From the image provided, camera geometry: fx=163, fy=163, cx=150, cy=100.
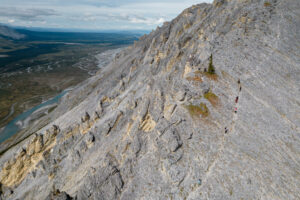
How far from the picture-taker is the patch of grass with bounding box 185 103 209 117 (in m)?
29.2

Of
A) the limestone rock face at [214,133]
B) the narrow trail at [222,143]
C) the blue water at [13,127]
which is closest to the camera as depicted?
the limestone rock face at [214,133]

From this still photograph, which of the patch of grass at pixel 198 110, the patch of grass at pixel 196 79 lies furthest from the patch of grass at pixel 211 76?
the patch of grass at pixel 198 110

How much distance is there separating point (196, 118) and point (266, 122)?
36.1 ft

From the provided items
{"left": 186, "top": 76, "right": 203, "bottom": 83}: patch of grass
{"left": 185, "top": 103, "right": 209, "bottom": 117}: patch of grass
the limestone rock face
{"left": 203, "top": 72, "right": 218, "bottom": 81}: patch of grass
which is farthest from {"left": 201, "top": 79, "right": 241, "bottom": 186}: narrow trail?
{"left": 186, "top": 76, "right": 203, "bottom": 83}: patch of grass

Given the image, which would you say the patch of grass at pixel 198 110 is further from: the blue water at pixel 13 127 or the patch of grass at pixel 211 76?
the blue water at pixel 13 127

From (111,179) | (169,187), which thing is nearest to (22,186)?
(111,179)

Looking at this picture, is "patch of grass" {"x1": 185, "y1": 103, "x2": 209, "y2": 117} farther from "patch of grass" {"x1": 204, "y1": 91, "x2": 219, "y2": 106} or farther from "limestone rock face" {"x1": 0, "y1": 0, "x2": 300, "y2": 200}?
"patch of grass" {"x1": 204, "y1": 91, "x2": 219, "y2": 106}

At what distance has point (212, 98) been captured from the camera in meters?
30.4

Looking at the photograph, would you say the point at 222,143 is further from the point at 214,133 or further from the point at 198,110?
the point at 198,110

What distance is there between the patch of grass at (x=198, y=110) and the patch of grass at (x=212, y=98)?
148 cm

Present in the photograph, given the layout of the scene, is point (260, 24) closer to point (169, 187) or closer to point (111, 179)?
point (169, 187)

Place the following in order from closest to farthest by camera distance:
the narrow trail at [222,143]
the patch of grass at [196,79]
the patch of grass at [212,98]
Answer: the narrow trail at [222,143] → the patch of grass at [212,98] → the patch of grass at [196,79]

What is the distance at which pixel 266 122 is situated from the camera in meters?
26.6

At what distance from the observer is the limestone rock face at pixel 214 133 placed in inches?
949
